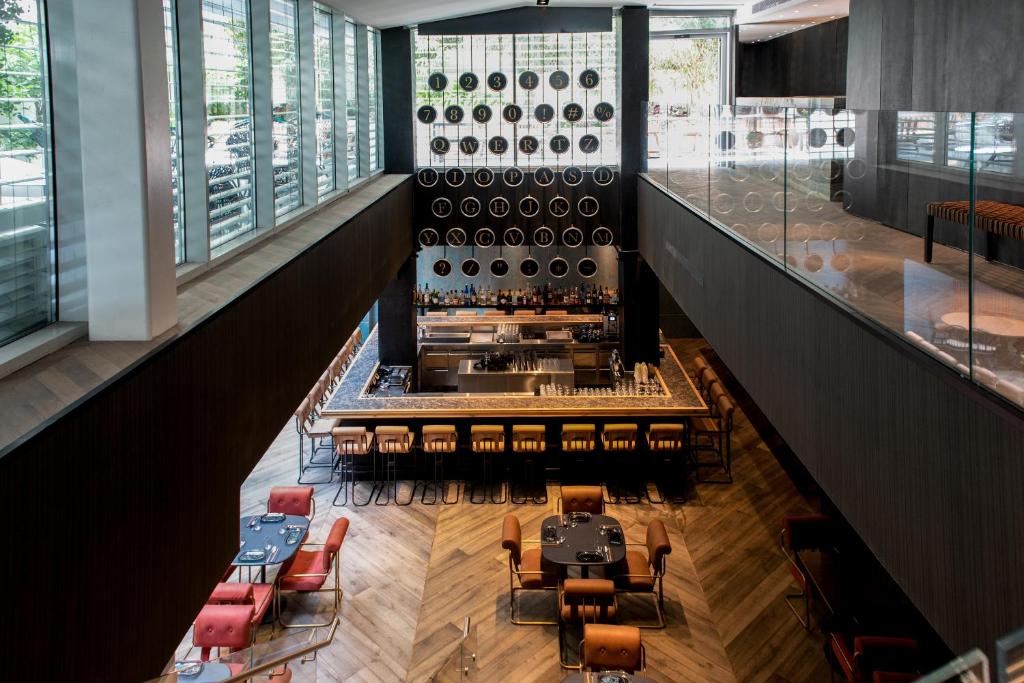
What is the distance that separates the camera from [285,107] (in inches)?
307

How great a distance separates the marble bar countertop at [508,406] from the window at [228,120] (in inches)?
186

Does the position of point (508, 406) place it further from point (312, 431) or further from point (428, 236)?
point (428, 236)

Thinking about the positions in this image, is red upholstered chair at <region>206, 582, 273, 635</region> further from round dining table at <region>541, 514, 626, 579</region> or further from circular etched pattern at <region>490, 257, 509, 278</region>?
circular etched pattern at <region>490, 257, 509, 278</region>

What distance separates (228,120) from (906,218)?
4507 mm

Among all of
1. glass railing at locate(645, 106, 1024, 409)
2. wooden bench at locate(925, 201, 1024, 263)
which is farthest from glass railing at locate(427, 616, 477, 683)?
wooden bench at locate(925, 201, 1024, 263)

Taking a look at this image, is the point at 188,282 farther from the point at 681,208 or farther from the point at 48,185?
the point at 681,208

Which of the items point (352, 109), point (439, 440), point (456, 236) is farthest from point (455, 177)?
point (439, 440)

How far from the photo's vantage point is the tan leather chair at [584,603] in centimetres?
762

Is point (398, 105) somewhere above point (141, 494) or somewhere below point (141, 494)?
above

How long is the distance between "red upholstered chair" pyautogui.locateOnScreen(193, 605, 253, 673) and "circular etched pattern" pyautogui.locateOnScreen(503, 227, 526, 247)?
24.2ft

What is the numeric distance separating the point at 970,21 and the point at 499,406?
6.66 meters

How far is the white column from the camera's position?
3689mm

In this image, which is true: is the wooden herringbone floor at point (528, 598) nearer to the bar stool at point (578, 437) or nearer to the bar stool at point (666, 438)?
the bar stool at point (666, 438)

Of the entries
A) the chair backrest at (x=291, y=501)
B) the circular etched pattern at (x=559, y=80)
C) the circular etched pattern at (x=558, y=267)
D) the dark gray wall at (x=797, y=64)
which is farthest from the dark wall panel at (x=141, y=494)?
the dark gray wall at (x=797, y=64)
